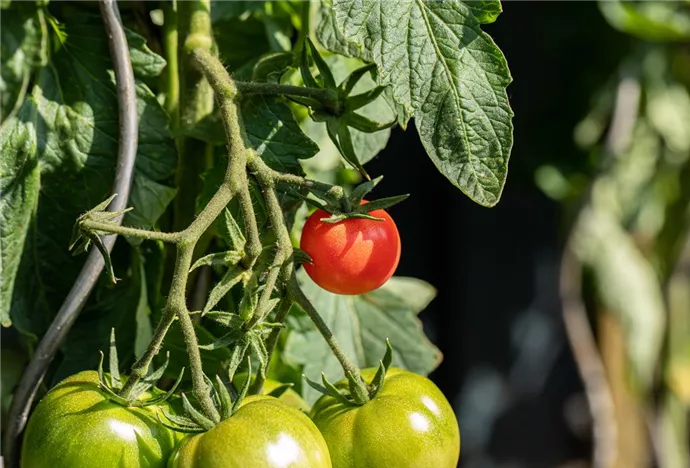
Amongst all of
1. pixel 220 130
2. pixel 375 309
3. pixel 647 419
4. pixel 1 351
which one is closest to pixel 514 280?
pixel 647 419

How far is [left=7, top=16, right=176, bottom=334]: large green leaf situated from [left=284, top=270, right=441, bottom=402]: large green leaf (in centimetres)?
20

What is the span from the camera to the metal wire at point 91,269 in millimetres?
545

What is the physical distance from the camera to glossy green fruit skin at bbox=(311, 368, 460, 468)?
51cm

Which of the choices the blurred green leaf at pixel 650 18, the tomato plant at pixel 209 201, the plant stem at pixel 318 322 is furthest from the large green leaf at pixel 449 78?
the blurred green leaf at pixel 650 18

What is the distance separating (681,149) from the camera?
1.88 metres

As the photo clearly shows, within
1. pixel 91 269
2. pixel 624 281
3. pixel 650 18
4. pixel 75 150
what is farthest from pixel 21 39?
pixel 624 281

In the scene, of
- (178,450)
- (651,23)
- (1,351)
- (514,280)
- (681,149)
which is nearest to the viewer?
(178,450)

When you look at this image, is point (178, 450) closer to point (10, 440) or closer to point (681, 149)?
point (10, 440)

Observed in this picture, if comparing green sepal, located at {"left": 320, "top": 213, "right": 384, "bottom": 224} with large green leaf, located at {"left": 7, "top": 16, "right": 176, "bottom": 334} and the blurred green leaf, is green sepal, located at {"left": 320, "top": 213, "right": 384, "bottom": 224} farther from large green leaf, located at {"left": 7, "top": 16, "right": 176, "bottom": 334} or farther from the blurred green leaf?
the blurred green leaf

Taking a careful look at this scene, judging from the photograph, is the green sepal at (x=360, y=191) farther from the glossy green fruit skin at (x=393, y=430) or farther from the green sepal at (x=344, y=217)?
the glossy green fruit skin at (x=393, y=430)

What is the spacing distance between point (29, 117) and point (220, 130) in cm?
14

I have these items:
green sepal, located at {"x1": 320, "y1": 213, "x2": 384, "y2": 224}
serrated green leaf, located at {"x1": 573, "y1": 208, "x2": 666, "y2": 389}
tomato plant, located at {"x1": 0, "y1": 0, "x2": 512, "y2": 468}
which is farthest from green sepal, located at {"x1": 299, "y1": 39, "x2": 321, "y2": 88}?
serrated green leaf, located at {"x1": 573, "y1": 208, "x2": 666, "y2": 389}

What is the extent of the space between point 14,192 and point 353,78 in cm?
26

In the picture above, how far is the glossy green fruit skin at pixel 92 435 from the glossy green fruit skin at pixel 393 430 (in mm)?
101
